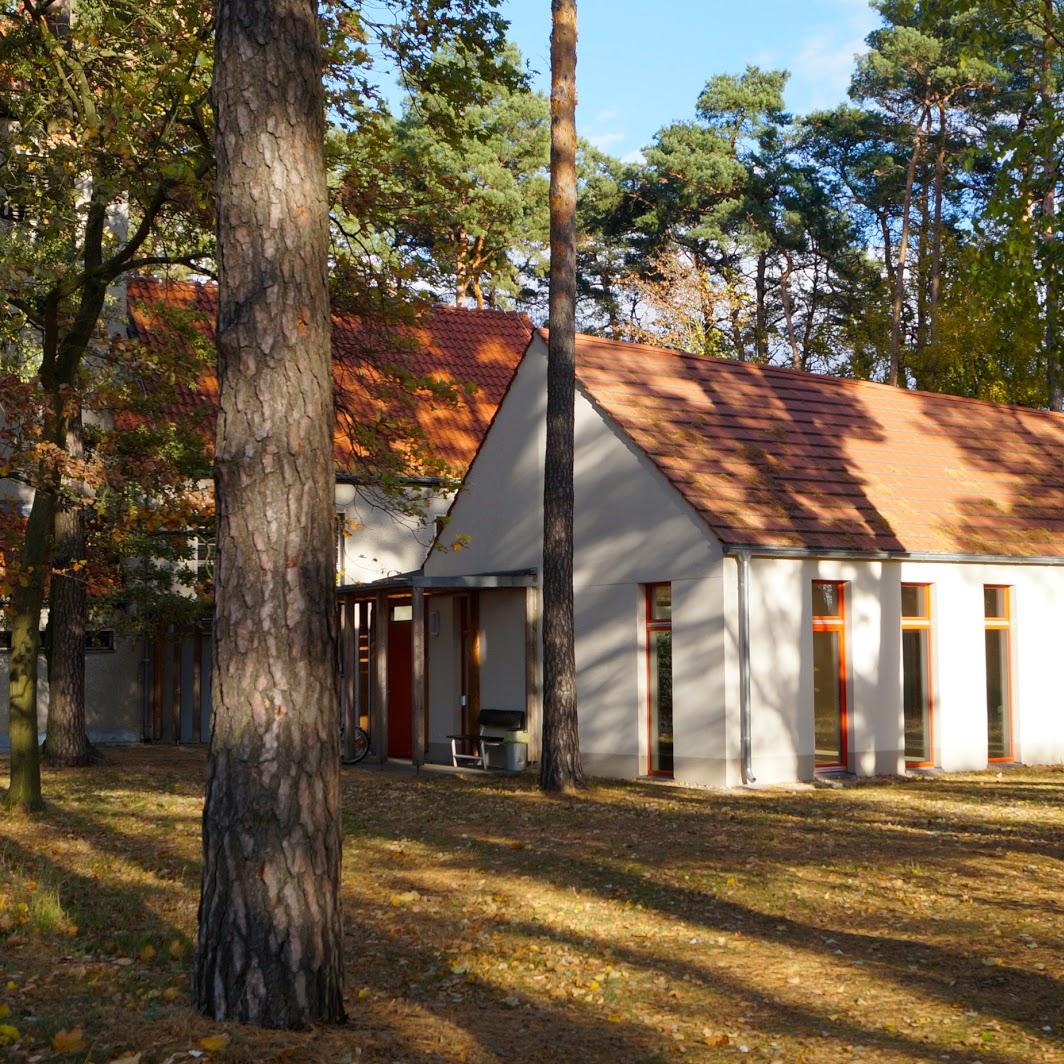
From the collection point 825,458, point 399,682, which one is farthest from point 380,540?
point 825,458

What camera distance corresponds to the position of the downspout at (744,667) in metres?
19.5

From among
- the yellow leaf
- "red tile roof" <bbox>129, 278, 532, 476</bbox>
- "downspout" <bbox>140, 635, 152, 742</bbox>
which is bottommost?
the yellow leaf

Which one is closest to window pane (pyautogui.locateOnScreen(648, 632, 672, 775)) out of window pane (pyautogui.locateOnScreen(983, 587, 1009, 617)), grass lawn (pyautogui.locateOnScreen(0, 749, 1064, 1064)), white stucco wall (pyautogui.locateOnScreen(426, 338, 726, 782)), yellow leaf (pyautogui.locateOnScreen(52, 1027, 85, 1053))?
white stucco wall (pyautogui.locateOnScreen(426, 338, 726, 782))

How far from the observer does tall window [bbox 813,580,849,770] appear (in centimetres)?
2059

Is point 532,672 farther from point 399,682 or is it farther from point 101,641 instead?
point 101,641

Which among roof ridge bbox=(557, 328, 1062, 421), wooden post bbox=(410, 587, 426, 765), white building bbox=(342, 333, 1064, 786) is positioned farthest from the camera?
roof ridge bbox=(557, 328, 1062, 421)

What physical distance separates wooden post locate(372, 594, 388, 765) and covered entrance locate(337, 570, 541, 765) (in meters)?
0.02

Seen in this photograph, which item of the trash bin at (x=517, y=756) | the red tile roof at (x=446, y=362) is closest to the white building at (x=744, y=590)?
the trash bin at (x=517, y=756)

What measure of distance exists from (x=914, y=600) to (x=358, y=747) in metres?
9.19

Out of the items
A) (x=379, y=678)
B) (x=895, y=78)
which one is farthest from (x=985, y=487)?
(x=895, y=78)

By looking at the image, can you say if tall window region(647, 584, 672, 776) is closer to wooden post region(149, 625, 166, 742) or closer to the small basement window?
wooden post region(149, 625, 166, 742)

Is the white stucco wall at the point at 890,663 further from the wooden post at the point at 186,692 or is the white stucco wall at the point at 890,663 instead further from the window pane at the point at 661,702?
the wooden post at the point at 186,692

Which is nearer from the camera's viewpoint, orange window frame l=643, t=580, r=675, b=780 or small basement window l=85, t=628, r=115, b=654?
orange window frame l=643, t=580, r=675, b=780

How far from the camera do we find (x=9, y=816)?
15203 mm
